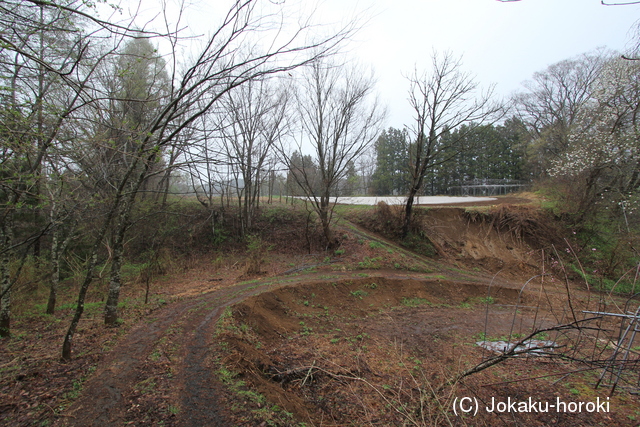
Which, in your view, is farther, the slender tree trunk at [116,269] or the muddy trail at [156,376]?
the slender tree trunk at [116,269]

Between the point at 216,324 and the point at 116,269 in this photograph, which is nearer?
the point at 116,269

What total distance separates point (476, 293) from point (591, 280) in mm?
7248

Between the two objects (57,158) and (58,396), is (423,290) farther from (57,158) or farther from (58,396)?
(57,158)

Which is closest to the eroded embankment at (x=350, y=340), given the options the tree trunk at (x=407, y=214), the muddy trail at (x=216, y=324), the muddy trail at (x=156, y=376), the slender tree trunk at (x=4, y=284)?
the muddy trail at (x=216, y=324)

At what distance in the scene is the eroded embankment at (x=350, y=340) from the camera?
429 cm

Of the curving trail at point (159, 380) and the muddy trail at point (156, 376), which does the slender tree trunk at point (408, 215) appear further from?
the curving trail at point (159, 380)

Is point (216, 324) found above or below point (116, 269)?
below

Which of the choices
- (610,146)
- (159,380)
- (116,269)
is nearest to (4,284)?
(116,269)

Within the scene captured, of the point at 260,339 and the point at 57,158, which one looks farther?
the point at 260,339

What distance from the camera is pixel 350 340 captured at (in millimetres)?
7066

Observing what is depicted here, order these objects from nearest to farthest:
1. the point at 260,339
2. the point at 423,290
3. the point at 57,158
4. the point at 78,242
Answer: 1. the point at 57,158
2. the point at 260,339
3. the point at 423,290
4. the point at 78,242

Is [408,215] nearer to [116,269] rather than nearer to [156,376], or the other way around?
[116,269]

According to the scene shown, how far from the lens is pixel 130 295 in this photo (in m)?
10.2

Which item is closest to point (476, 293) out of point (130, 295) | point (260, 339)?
point (260, 339)
